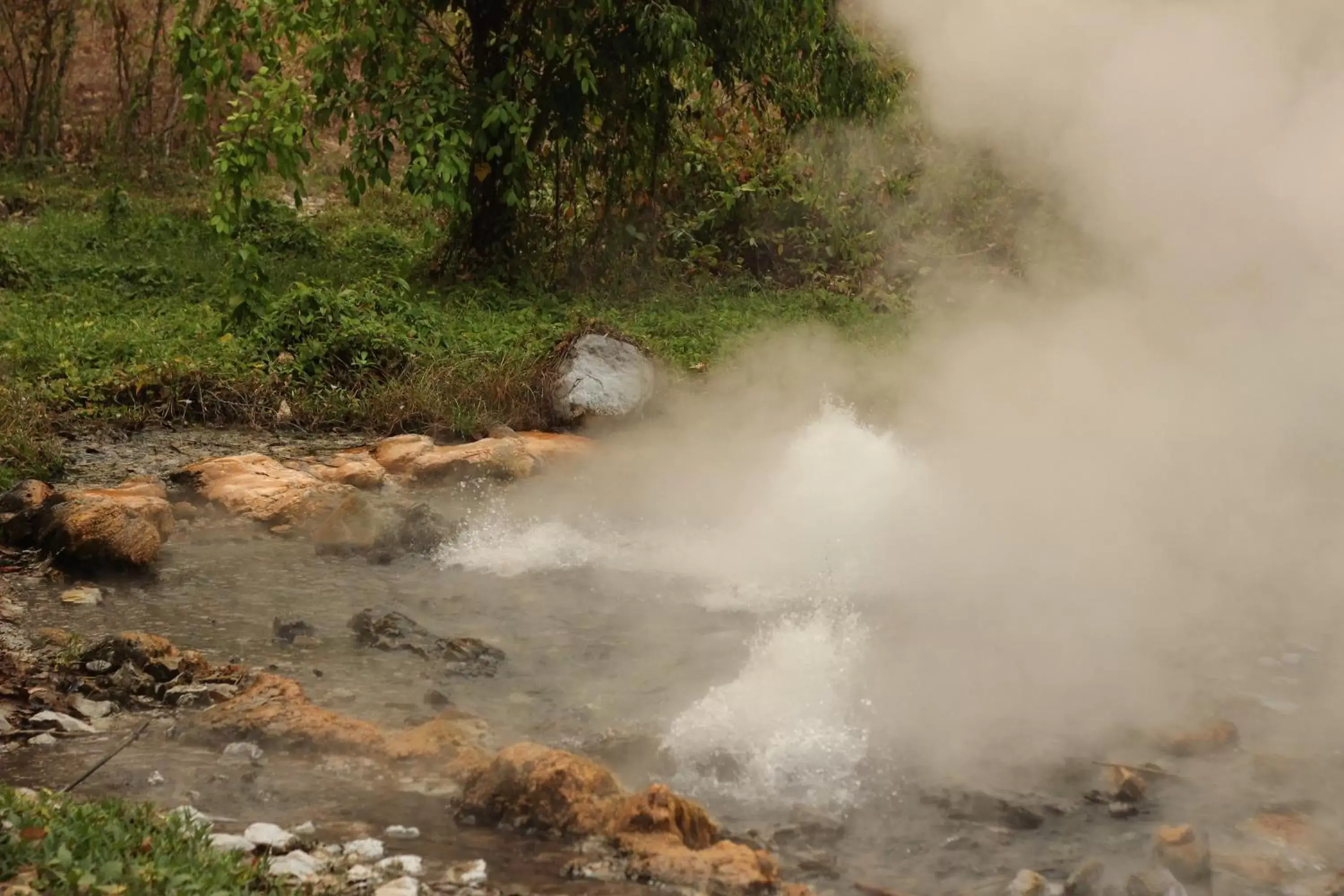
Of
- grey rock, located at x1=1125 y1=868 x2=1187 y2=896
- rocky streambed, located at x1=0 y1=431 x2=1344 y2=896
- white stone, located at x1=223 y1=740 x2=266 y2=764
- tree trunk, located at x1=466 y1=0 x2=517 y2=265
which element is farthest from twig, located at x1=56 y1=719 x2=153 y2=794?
tree trunk, located at x1=466 y1=0 x2=517 y2=265

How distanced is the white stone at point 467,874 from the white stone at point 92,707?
1231 mm

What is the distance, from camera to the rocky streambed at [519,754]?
9.73 ft

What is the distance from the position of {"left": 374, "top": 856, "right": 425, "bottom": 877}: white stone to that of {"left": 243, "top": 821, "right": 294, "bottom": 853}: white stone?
7.7 inches

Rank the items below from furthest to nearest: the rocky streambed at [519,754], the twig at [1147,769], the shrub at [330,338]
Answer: the shrub at [330,338]
the twig at [1147,769]
the rocky streambed at [519,754]

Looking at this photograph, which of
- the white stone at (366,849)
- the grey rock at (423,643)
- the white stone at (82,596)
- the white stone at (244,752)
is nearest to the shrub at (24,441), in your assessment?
the white stone at (82,596)

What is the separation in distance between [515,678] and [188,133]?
10405 mm

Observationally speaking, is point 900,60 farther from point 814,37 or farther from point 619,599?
point 814,37

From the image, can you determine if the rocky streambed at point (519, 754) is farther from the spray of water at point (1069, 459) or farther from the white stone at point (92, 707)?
the spray of water at point (1069, 459)

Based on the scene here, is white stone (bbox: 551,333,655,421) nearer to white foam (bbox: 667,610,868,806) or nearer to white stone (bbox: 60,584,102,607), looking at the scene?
white stone (bbox: 60,584,102,607)

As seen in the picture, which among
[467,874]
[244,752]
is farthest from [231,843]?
[244,752]

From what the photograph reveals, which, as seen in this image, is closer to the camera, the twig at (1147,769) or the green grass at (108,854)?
the green grass at (108,854)

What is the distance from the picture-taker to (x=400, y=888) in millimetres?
2727

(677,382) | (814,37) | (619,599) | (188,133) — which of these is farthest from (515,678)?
(188,133)

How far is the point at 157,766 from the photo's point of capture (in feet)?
10.8
